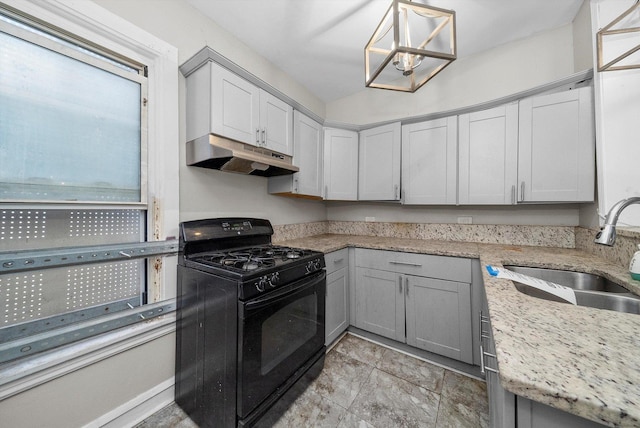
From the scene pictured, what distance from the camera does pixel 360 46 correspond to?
2.14 metres

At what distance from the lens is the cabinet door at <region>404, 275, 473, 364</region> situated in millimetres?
1748

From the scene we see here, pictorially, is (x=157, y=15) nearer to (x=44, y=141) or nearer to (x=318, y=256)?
(x=44, y=141)

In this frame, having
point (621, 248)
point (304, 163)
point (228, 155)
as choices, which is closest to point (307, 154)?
point (304, 163)

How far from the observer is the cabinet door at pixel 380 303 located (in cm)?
202

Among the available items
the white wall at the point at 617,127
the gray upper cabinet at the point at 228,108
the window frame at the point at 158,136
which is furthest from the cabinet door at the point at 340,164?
the white wall at the point at 617,127

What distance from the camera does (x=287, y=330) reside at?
4.55ft

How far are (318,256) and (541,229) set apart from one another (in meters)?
2.02

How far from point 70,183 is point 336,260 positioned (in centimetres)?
182

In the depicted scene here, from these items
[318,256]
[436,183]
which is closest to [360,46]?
[436,183]

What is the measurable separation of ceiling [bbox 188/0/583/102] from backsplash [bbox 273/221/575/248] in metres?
1.74

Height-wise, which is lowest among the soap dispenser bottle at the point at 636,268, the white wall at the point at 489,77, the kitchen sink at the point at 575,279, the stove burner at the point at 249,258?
the kitchen sink at the point at 575,279

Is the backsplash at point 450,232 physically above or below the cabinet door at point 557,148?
below

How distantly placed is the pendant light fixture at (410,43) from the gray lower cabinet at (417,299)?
136cm

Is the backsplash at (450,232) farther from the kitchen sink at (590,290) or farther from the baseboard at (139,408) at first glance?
the baseboard at (139,408)
